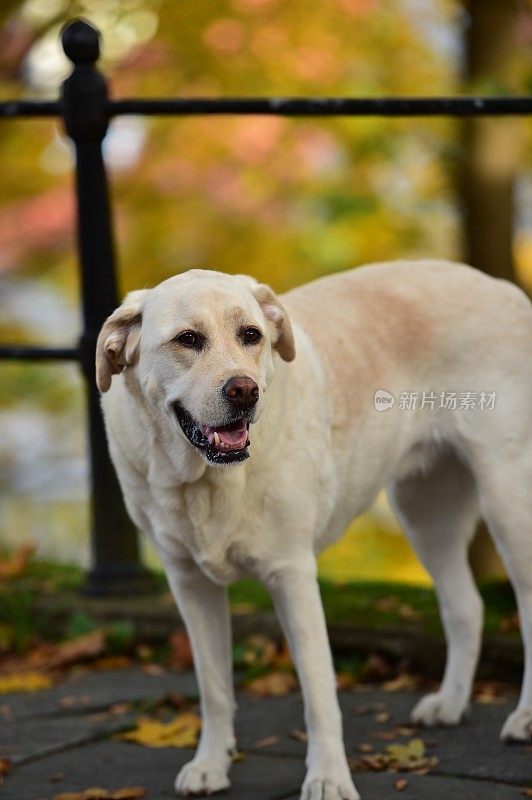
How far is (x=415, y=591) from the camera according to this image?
13.6ft

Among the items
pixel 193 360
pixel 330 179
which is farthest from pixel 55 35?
pixel 193 360

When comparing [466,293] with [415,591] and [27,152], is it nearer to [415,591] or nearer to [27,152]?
[415,591]

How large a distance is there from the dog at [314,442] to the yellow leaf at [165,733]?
273mm

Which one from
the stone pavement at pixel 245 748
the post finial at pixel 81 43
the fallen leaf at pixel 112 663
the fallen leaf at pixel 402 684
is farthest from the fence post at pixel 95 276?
the fallen leaf at pixel 402 684

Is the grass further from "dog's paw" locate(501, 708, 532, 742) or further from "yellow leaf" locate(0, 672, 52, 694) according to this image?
"dog's paw" locate(501, 708, 532, 742)

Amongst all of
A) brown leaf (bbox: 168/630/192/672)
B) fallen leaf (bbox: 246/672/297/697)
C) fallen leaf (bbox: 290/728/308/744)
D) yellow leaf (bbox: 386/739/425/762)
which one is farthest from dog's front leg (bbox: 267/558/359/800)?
brown leaf (bbox: 168/630/192/672)

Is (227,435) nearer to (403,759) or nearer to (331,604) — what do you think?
(403,759)

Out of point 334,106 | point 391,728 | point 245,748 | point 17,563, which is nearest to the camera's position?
point 245,748

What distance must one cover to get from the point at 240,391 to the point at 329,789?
3.03ft

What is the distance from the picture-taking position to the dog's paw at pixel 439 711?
3.23 metres

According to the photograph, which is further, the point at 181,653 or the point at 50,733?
the point at 181,653

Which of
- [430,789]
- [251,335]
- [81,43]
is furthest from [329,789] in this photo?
[81,43]

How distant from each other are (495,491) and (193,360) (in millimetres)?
1043

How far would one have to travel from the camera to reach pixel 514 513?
3.14 metres
